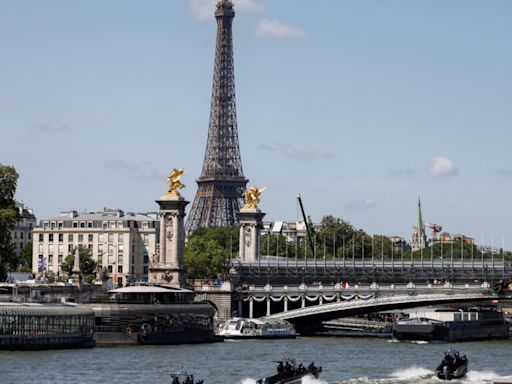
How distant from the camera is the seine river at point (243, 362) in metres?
76.1

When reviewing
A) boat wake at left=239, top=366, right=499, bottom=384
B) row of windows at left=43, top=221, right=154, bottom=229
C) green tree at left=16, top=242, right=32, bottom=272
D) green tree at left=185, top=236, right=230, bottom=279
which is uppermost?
row of windows at left=43, top=221, right=154, bottom=229

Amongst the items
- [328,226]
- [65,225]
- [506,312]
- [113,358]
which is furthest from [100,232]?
[113,358]

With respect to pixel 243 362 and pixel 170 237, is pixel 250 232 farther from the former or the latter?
pixel 243 362

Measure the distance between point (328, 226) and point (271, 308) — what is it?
56461 mm

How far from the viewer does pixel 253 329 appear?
114 metres

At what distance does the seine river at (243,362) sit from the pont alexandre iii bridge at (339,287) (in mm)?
10020

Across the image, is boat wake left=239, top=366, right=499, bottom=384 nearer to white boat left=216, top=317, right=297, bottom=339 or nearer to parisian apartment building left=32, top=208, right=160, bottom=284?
white boat left=216, top=317, right=297, bottom=339

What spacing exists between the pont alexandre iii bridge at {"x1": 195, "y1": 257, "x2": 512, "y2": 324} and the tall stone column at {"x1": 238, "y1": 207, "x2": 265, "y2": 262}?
1.47m

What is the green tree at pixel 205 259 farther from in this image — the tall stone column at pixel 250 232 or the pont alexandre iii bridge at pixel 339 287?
the pont alexandre iii bridge at pixel 339 287

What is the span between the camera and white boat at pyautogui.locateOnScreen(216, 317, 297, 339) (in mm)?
112688

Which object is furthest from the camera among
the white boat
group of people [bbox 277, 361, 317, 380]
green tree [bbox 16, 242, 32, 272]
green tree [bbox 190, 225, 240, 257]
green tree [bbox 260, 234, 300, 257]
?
green tree [bbox 16, 242, 32, 272]

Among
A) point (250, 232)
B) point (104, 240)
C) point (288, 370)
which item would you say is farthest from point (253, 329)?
point (104, 240)

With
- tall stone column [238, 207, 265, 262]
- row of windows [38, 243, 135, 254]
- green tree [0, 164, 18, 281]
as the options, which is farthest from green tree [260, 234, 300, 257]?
green tree [0, 164, 18, 281]

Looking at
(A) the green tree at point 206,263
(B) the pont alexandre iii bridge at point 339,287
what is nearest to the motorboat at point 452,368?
(B) the pont alexandre iii bridge at point 339,287
